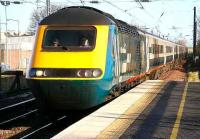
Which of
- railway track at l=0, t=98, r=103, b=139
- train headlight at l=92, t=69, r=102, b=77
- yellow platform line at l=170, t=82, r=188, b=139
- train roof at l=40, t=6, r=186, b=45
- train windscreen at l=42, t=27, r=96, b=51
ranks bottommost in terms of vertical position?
railway track at l=0, t=98, r=103, b=139

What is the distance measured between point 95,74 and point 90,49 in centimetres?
73

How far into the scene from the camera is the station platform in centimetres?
943

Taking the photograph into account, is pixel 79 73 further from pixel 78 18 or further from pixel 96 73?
pixel 78 18

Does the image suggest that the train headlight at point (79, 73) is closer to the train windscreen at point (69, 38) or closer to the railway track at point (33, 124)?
the train windscreen at point (69, 38)

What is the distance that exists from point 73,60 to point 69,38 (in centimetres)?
85

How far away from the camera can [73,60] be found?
39.3 ft

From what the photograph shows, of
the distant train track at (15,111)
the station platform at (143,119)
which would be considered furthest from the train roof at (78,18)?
the distant train track at (15,111)

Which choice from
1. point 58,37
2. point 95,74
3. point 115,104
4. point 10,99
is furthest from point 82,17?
point 10,99

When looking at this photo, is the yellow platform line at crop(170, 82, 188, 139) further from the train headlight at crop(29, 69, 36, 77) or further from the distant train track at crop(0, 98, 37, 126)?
the distant train track at crop(0, 98, 37, 126)

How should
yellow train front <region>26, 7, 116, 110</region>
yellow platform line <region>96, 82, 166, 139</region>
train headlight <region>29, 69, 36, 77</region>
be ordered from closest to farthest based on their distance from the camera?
yellow platform line <region>96, 82, 166, 139</region>
yellow train front <region>26, 7, 116, 110</region>
train headlight <region>29, 69, 36, 77</region>

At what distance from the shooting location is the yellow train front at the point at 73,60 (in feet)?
38.7

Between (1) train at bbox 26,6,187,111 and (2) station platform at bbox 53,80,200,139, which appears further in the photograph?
(1) train at bbox 26,6,187,111

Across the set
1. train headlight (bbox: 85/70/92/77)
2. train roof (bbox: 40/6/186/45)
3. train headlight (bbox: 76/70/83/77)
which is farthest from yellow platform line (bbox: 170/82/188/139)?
train roof (bbox: 40/6/186/45)

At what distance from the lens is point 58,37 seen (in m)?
12.6
